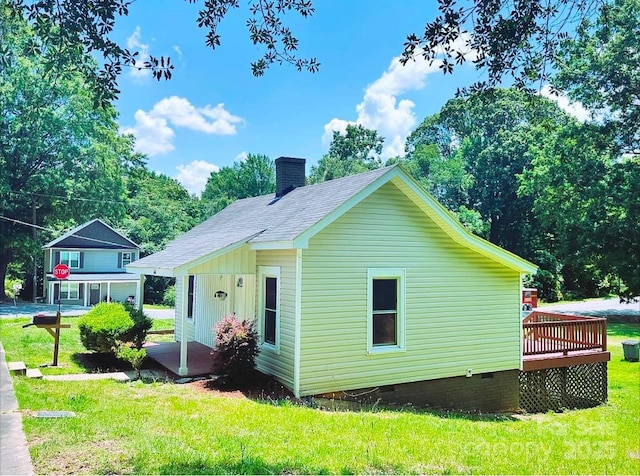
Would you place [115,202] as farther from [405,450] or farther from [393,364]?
[405,450]

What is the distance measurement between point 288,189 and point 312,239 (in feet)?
18.9

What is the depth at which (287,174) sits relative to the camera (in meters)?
15.2

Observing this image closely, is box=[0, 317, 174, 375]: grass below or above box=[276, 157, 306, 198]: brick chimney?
below

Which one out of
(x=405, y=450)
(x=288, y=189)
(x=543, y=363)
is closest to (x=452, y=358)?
(x=543, y=363)

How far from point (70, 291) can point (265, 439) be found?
122ft

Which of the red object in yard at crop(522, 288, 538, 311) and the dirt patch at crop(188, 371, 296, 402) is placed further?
the red object in yard at crop(522, 288, 538, 311)

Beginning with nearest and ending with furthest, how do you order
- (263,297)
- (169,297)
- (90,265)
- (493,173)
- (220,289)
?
(263,297) → (220,289) → (90,265) → (169,297) → (493,173)

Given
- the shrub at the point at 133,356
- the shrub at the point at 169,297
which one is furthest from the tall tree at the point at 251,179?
the shrub at the point at 133,356

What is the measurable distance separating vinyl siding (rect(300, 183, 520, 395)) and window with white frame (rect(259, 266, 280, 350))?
3.34 ft

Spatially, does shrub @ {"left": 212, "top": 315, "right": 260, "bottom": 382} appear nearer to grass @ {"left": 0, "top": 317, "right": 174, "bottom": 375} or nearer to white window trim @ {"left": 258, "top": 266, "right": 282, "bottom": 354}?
white window trim @ {"left": 258, "top": 266, "right": 282, "bottom": 354}

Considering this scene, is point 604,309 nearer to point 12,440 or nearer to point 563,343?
point 563,343

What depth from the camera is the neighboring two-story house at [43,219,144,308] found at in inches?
1478

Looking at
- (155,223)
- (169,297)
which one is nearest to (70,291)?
(169,297)

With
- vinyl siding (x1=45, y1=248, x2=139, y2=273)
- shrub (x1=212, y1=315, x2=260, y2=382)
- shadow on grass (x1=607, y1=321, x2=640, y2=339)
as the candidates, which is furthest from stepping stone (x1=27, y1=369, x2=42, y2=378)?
vinyl siding (x1=45, y1=248, x2=139, y2=273)
